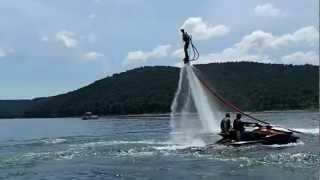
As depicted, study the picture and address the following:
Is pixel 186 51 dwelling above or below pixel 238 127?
above

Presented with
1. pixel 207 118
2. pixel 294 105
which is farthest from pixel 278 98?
pixel 207 118

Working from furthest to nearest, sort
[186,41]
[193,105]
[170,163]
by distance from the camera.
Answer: [193,105], [186,41], [170,163]

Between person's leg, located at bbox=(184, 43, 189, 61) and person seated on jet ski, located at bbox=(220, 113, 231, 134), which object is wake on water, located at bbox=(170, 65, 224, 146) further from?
person seated on jet ski, located at bbox=(220, 113, 231, 134)

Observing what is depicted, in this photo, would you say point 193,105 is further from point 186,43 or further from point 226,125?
point 186,43

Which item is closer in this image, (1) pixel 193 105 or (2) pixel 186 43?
(2) pixel 186 43

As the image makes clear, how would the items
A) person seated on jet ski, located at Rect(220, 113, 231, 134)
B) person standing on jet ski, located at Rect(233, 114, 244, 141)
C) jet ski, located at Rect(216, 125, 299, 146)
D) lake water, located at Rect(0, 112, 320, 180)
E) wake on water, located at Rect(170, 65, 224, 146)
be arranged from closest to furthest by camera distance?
lake water, located at Rect(0, 112, 320, 180), jet ski, located at Rect(216, 125, 299, 146), person standing on jet ski, located at Rect(233, 114, 244, 141), person seated on jet ski, located at Rect(220, 113, 231, 134), wake on water, located at Rect(170, 65, 224, 146)

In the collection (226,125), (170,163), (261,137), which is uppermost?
(226,125)

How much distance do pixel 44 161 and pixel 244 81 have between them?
15421 centimetres

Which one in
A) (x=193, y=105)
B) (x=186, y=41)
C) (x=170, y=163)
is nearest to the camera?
(x=170, y=163)

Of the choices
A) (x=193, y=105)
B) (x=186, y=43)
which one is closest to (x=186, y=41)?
(x=186, y=43)

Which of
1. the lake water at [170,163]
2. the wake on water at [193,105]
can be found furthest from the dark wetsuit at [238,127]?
the wake on water at [193,105]

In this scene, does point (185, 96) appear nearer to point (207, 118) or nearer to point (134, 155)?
point (207, 118)

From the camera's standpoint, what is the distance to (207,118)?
4741 cm

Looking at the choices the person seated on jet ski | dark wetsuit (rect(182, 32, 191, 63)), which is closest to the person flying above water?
dark wetsuit (rect(182, 32, 191, 63))
